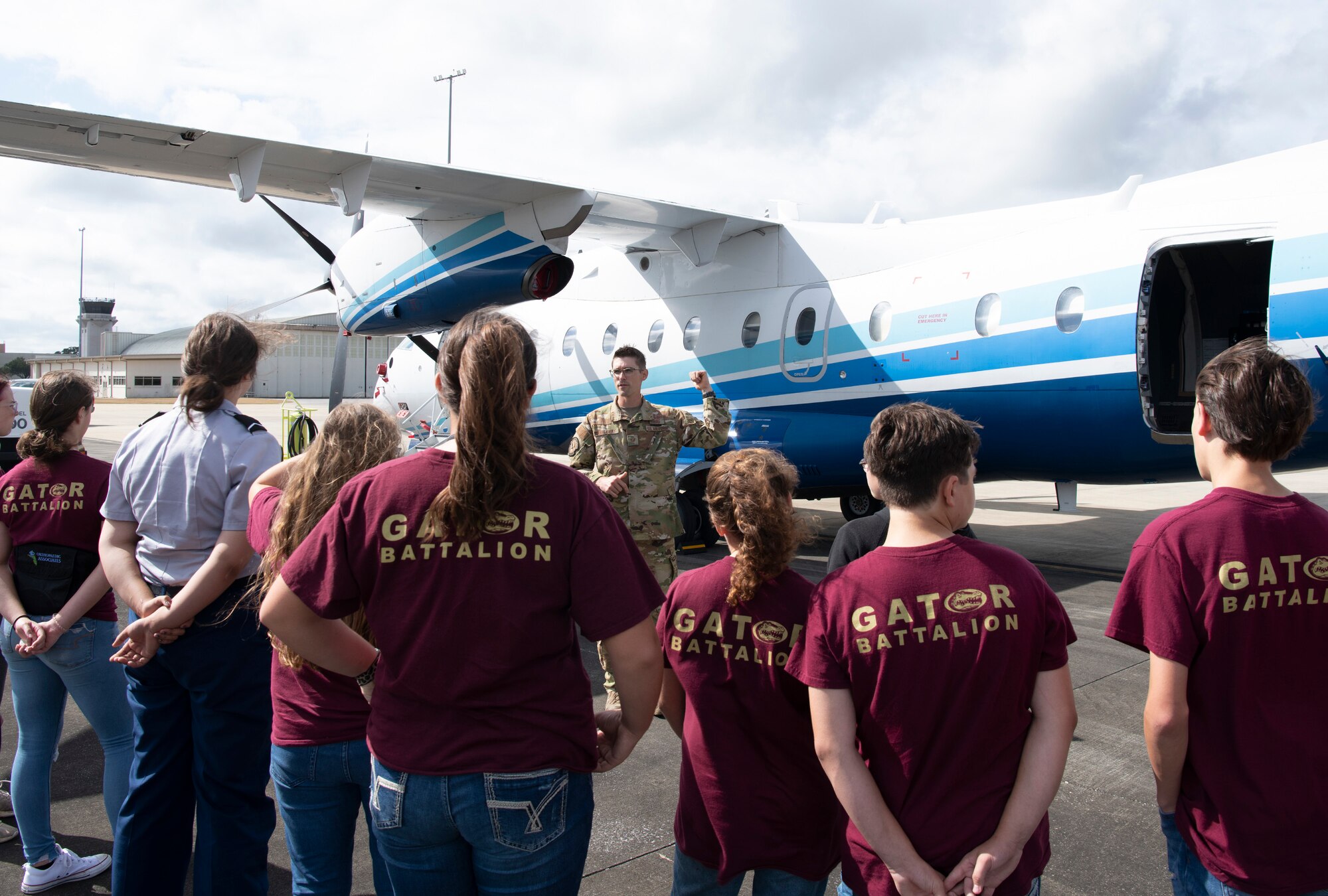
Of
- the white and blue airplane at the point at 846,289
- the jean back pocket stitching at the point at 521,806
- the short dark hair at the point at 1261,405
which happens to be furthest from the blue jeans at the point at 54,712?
the white and blue airplane at the point at 846,289

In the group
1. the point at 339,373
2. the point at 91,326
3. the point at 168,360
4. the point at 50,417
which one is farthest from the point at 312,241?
the point at 91,326

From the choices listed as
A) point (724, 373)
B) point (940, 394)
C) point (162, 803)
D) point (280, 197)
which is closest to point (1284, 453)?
point (162, 803)

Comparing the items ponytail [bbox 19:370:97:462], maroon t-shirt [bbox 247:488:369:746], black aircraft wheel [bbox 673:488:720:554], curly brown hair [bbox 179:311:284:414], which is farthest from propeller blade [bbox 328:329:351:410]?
maroon t-shirt [bbox 247:488:369:746]

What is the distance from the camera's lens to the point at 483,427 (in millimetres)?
1946

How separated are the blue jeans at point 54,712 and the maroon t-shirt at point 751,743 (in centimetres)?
246

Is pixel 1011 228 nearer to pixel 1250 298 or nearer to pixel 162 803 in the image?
pixel 1250 298

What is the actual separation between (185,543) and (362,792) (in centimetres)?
115

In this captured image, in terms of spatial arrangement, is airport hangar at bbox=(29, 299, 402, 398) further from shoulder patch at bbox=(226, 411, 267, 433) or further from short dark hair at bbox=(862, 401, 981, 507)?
short dark hair at bbox=(862, 401, 981, 507)

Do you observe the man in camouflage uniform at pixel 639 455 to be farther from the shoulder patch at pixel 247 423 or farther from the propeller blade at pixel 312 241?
the propeller blade at pixel 312 241

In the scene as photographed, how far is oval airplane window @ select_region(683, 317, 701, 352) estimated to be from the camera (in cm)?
1024

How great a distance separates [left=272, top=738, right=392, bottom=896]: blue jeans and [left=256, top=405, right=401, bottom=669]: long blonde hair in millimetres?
254

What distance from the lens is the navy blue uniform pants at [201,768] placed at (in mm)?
2938

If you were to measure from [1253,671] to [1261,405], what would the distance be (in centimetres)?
62

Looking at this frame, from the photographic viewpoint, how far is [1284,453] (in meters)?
2.17
